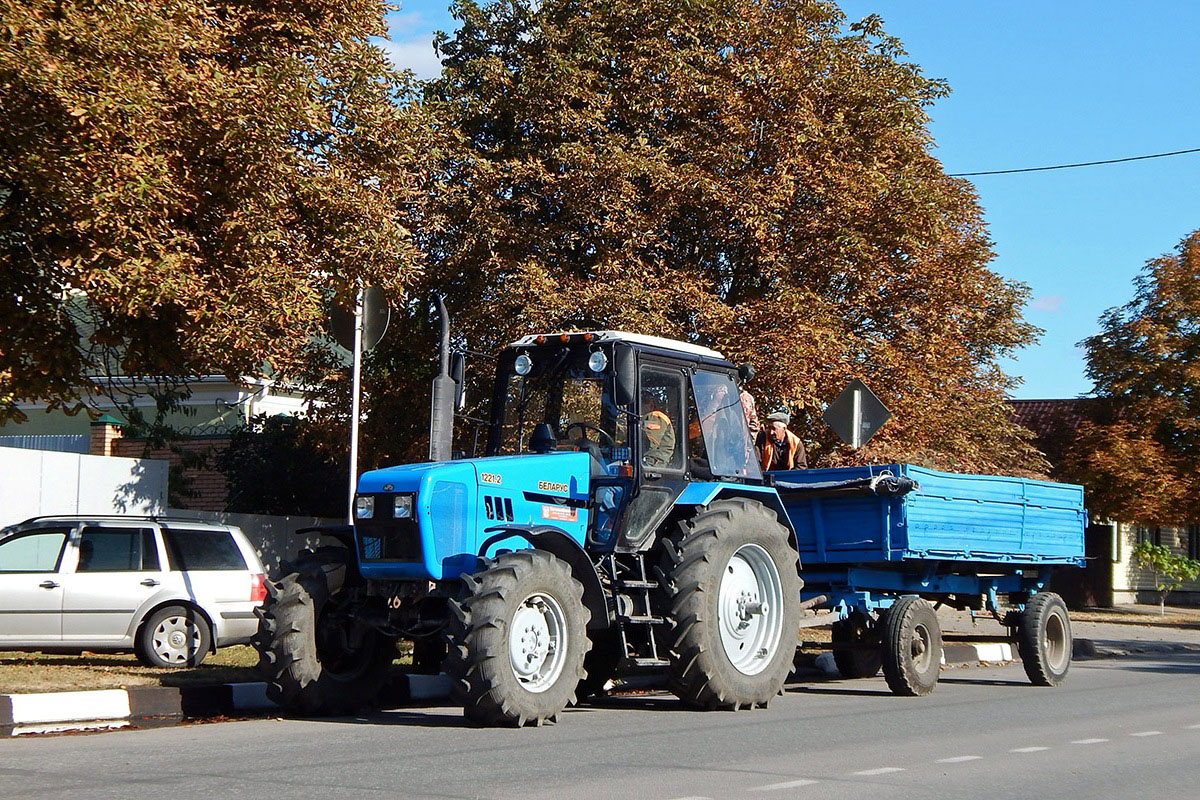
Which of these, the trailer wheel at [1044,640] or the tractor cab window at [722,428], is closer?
the tractor cab window at [722,428]

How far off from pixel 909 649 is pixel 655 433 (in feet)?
12.1

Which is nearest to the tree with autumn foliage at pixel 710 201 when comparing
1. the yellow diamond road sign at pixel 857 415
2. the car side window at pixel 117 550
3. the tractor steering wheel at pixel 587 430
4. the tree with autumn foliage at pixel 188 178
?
the yellow diamond road sign at pixel 857 415

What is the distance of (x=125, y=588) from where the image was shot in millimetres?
15391

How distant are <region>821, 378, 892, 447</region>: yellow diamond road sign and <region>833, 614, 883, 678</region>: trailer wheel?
7.06 feet

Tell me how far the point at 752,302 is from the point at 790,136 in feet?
7.69

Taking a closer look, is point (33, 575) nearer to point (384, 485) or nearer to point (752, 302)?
point (384, 485)

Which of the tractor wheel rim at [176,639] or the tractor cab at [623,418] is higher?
the tractor cab at [623,418]

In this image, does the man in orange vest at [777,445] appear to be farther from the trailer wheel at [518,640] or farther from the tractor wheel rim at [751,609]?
the trailer wheel at [518,640]

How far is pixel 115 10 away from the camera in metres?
11.8

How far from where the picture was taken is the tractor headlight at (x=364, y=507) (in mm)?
10734

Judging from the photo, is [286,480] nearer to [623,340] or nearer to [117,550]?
[117,550]

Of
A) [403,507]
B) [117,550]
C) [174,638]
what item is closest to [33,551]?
[117,550]

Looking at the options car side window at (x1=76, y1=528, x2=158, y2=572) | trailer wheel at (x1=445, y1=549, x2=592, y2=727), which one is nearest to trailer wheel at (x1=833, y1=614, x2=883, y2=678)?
trailer wheel at (x1=445, y1=549, x2=592, y2=727)

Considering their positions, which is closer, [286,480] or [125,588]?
[125,588]
